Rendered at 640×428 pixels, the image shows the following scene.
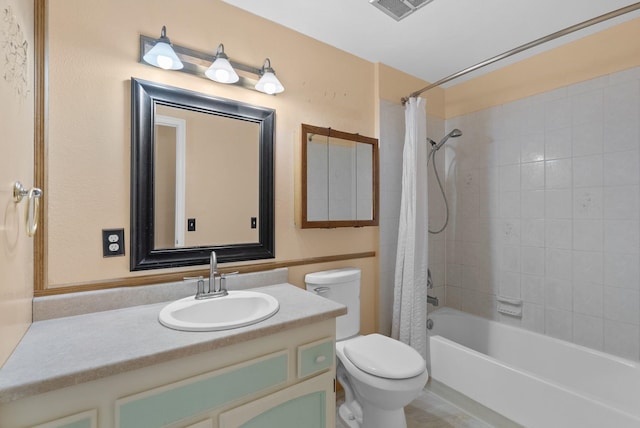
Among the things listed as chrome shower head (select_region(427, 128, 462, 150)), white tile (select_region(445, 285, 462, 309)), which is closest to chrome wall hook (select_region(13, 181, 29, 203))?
chrome shower head (select_region(427, 128, 462, 150))

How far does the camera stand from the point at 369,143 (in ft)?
7.01

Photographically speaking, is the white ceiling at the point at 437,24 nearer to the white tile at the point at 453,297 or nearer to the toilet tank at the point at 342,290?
the toilet tank at the point at 342,290

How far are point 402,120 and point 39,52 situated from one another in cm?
213

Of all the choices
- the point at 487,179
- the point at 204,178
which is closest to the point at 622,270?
the point at 487,179

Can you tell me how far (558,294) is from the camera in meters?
2.06

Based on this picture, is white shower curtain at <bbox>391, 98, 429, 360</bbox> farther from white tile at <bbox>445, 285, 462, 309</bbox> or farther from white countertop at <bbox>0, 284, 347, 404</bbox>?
white countertop at <bbox>0, 284, 347, 404</bbox>

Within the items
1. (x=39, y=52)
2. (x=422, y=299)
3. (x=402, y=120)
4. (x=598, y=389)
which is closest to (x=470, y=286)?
(x=422, y=299)

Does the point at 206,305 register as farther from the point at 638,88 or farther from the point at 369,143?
the point at 638,88

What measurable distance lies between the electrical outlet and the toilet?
974mm

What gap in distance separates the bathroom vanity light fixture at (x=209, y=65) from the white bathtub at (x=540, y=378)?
2.03 m

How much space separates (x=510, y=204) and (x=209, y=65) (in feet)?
7.55

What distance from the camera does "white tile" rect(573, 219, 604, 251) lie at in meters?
1.88

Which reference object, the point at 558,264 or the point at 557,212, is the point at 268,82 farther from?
the point at 558,264

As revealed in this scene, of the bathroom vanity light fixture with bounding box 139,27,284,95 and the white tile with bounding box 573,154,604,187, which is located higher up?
the bathroom vanity light fixture with bounding box 139,27,284,95
